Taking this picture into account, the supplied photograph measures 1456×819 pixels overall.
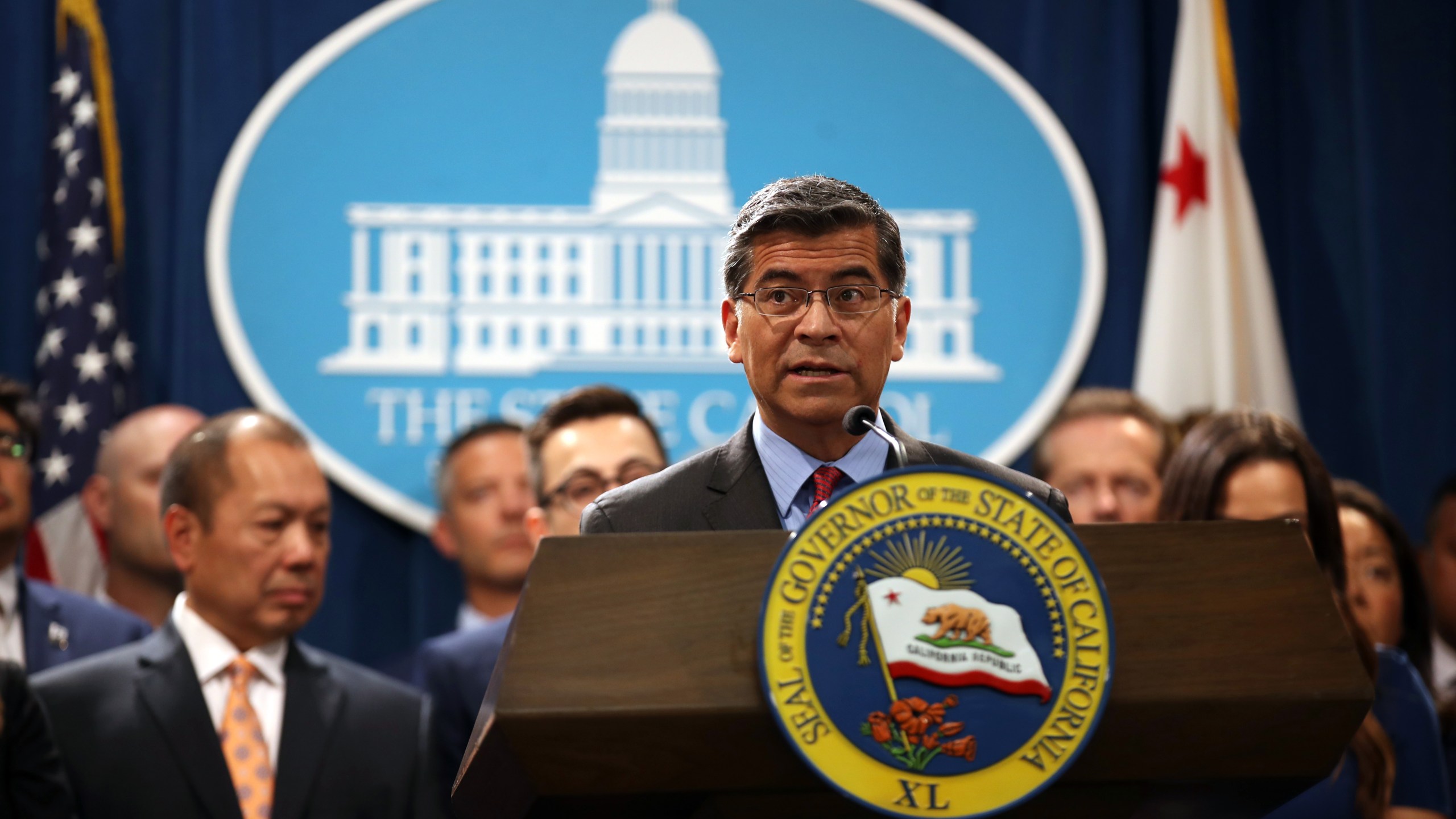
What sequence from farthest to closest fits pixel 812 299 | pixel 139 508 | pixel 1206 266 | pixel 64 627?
pixel 1206 266
pixel 139 508
pixel 64 627
pixel 812 299

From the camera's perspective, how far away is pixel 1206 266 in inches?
174

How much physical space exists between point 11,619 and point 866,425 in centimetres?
238

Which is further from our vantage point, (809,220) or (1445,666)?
(1445,666)

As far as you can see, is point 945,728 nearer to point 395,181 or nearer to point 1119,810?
point 1119,810

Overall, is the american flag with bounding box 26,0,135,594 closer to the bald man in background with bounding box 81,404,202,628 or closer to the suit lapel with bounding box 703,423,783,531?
the bald man in background with bounding box 81,404,202,628

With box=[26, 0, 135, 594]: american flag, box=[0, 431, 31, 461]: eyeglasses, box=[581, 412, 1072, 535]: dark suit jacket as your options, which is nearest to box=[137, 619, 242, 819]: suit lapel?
box=[0, 431, 31, 461]: eyeglasses

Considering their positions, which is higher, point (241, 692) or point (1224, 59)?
point (1224, 59)

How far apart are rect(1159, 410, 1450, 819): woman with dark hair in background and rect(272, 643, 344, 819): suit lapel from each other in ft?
5.44

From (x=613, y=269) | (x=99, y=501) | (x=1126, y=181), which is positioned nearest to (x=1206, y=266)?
(x=1126, y=181)

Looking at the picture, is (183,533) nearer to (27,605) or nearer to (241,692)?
(241,692)

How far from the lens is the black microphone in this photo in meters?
1.57

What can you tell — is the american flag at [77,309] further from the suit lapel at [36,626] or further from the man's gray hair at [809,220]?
the man's gray hair at [809,220]

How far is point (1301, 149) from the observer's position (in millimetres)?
4656

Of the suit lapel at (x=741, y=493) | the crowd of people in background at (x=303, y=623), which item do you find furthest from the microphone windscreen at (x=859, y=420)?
the crowd of people in background at (x=303, y=623)
